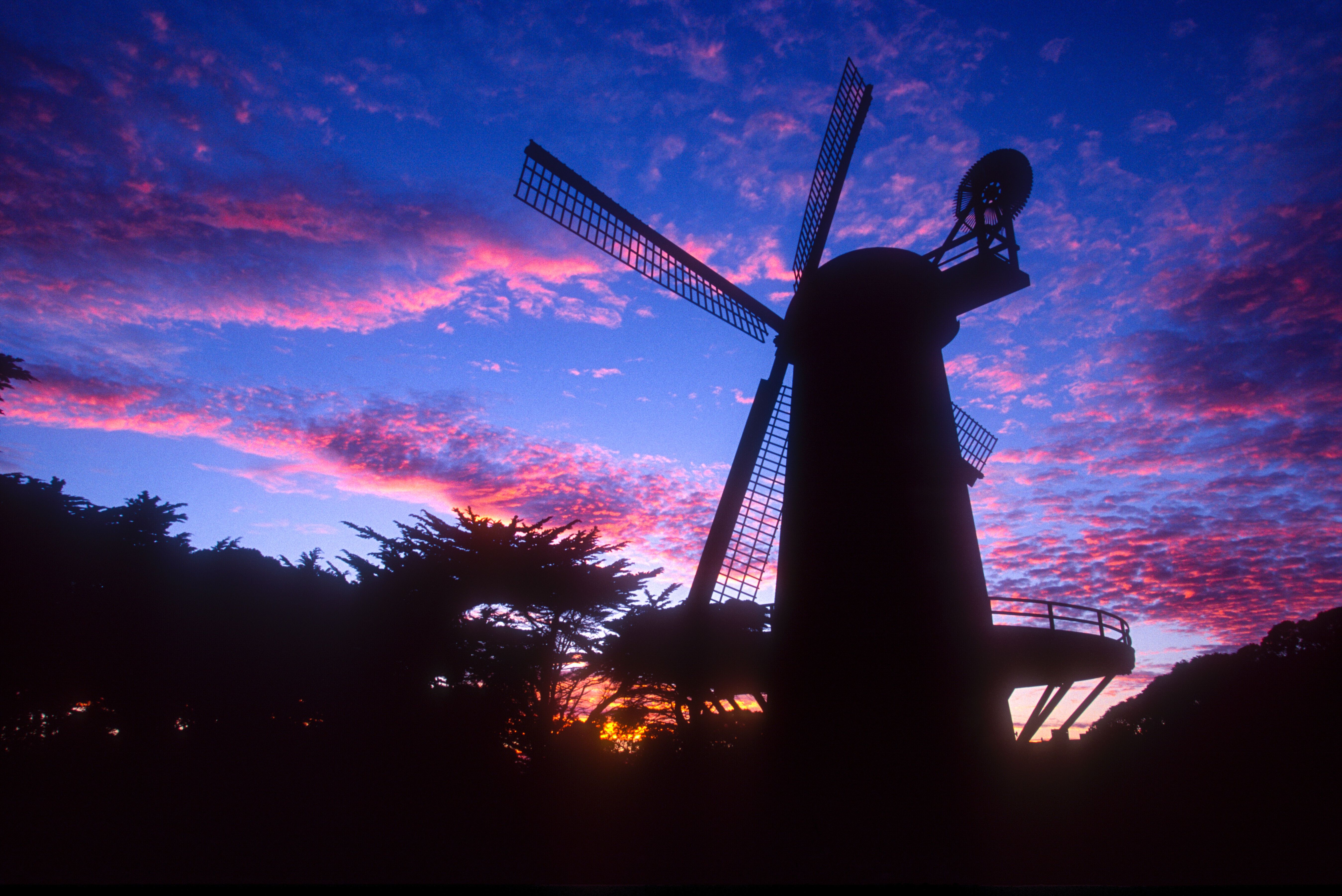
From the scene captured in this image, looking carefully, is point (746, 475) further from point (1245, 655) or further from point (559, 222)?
point (1245, 655)

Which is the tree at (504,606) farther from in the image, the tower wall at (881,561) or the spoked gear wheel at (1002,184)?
the spoked gear wheel at (1002,184)

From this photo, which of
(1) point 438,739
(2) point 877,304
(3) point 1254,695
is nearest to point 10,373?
(1) point 438,739

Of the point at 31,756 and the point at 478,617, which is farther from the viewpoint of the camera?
the point at 478,617

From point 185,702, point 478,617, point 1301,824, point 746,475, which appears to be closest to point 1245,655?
point 1301,824

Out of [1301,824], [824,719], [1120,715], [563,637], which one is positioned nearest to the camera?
[824,719]

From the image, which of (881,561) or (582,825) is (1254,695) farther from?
(582,825)

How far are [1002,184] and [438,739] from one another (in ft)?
49.0

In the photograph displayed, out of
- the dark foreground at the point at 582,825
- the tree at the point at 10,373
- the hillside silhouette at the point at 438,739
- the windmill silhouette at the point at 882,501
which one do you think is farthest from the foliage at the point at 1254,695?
the tree at the point at 10,373

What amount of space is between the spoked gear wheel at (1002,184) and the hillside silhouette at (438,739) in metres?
7.16

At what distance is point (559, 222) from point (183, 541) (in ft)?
47.9

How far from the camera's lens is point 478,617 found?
15.2 m

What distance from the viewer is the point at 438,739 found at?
11.8m

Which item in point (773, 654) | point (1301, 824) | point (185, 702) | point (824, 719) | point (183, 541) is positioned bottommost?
point (1301, 824)

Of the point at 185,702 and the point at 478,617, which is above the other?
the point at 478,617
